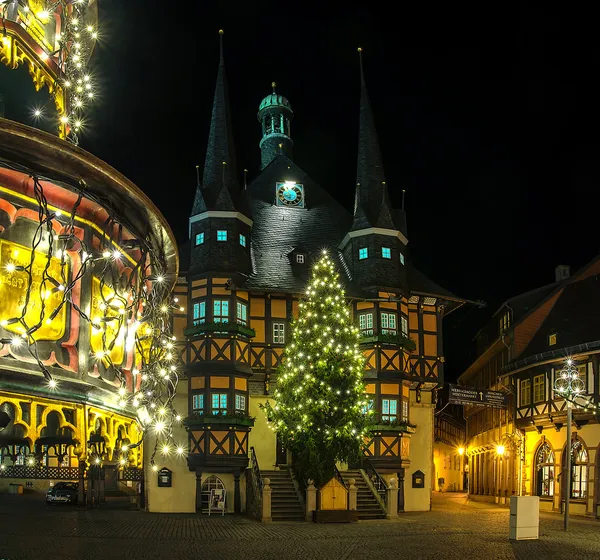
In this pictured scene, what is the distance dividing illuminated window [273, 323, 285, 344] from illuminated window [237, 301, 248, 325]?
1.63 meters

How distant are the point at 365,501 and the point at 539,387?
12436 millimetres

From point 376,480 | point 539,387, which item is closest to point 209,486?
point 376,480

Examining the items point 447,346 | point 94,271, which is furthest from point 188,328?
point 447,346

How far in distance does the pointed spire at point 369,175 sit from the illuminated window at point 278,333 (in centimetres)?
626

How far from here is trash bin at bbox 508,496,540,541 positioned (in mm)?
24844

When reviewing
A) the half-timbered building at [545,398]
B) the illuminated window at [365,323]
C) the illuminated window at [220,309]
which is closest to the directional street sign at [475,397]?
the half-timbered building at [545,398]

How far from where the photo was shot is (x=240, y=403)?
3778 cm

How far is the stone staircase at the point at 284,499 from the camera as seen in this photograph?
3247 centimetres

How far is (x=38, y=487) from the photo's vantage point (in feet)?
145

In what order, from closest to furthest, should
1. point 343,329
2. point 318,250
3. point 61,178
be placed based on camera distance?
point 61,178, point 343,329, point 318,250

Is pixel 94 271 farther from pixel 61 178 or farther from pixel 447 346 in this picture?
pixel 447 346

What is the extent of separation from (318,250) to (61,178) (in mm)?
39251

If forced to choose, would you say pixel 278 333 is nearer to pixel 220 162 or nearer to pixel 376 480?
pixel 376 480

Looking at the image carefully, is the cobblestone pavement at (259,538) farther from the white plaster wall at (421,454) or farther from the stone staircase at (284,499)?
the white plaster wall at (421,454)
